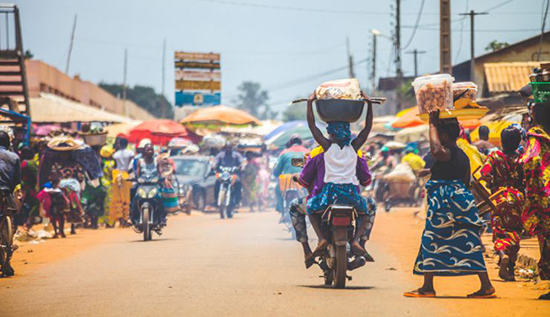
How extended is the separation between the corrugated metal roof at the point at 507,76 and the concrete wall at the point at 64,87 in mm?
21707

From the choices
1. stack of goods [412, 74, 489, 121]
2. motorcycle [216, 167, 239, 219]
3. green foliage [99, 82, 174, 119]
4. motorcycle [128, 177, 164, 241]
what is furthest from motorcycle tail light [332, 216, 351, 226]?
green foliage [99, 82, 174, 119]

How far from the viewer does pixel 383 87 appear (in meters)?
70.9

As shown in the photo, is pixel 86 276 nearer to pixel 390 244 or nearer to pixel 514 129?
pixel 514 129

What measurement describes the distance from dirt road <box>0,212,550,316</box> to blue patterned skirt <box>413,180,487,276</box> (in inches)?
14.2

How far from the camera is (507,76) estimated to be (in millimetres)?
39062

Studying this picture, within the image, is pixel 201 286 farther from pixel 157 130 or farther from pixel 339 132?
pixel 157 130

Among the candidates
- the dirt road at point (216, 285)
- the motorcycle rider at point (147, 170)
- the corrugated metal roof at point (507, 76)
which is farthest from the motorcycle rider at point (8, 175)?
the corrugated metal roof at point (507, 76)

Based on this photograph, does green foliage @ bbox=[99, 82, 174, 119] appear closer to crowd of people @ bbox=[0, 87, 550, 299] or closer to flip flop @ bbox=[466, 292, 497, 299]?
crowd of people @ bbox=[0, 87, 550, 299]

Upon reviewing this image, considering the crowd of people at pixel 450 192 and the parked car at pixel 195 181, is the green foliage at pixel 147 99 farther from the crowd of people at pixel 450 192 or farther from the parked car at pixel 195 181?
the crowd of people at pixel 450 192

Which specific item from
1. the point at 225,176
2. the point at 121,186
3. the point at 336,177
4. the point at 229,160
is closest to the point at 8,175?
the point at 336,177

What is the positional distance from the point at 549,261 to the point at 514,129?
2.28m

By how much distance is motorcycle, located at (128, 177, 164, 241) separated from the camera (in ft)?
59.1

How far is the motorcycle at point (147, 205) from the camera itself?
18016mm

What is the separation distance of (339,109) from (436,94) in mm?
1408
